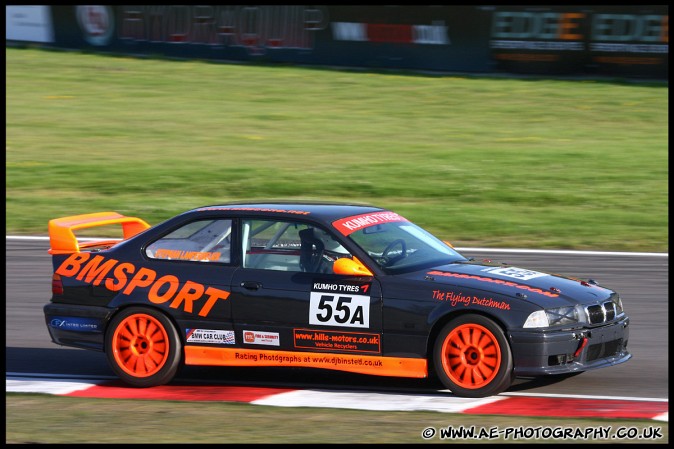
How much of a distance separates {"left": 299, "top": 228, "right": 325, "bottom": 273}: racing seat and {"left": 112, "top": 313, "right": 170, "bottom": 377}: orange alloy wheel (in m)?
1.21

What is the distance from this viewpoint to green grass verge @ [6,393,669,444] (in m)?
6.63

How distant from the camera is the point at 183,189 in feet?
61.5

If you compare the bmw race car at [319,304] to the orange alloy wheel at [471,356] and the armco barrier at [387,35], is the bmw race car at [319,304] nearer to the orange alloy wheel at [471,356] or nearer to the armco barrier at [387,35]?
the orange alloy wheel at [471,356]

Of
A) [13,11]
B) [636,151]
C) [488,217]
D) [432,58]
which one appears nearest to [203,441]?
[488,217]

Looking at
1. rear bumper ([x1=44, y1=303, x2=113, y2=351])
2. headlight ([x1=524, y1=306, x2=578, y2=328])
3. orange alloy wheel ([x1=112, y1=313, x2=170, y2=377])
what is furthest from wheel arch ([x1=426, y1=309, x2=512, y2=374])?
rear bumper ([x1=44, y1=303, x2=113, y2=351])

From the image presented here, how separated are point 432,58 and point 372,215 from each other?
21.2m

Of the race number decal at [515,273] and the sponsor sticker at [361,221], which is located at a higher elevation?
the sponsor sticker at [361,221]

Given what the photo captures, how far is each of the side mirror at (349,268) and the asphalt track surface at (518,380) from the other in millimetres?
915

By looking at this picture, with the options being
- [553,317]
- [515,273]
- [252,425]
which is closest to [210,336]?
[252,425]

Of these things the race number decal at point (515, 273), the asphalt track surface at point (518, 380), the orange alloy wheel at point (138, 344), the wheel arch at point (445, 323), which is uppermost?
the race number decal at point (515, 273)

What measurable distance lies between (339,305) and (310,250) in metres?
0.54

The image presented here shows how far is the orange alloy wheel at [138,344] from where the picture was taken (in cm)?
844

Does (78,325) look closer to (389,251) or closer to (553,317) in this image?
(389,251)

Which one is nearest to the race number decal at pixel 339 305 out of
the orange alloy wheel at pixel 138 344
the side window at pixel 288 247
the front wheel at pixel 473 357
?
the side window at pixel 288 247
